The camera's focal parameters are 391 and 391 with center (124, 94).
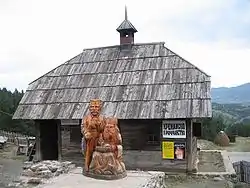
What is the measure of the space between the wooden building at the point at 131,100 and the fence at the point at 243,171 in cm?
A: 167

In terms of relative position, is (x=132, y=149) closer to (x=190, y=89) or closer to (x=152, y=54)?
(x=190, y=89)

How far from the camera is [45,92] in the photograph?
16047mm

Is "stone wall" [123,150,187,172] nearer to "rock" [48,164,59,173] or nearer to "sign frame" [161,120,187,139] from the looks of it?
"sign frame" [161,120,187,139]

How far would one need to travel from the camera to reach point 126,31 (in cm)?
1717

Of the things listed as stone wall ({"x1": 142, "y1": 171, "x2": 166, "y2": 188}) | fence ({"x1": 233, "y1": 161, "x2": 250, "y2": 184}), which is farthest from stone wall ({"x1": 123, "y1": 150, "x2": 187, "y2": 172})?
stone wall ({"x1": 142, "y1": 171, "x2": 166, "y2": 188})

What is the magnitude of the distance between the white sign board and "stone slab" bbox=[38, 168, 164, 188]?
10.8 feet

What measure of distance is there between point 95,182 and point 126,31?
367 inches

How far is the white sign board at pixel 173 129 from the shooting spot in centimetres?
1348

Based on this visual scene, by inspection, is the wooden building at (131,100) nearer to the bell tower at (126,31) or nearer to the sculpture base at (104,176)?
the bell tower at (126,31)

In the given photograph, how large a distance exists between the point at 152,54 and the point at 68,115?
4387mm

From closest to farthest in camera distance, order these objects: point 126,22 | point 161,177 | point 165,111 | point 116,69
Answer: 1. point 161,177
2. point 165,111
3. point 116,69
4. point 126,22

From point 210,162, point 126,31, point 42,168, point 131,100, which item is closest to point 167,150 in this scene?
point 131,100

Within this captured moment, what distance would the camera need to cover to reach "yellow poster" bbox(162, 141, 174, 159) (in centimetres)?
1360

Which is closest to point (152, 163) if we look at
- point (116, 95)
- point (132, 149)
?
point (132, 149)
